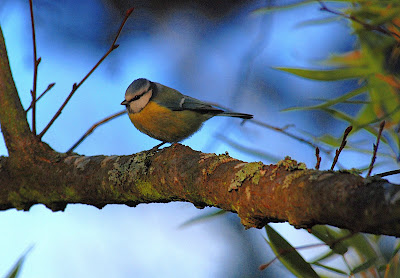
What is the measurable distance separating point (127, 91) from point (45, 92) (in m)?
0.49

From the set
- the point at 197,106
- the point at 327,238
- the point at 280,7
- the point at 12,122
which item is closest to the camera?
the point at 327,238

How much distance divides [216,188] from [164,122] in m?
0.73

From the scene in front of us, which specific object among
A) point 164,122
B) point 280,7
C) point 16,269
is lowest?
point 16,269

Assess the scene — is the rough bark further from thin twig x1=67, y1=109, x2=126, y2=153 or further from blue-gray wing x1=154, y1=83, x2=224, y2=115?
blue-gray wing x1=154, y1=83, x2=224, y2=115

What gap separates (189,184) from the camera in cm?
94

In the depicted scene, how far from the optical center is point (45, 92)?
127 centimetres

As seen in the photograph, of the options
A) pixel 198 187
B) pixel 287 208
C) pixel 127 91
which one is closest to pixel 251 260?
pixel 127 91

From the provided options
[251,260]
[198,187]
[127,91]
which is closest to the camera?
[198,187]

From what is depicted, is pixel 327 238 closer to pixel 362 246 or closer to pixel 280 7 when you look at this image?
pixel 362 246

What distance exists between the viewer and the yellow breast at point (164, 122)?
158 cm

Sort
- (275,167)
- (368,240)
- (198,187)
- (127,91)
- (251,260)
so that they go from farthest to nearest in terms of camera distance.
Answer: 1. (251,260)
2. (127,91)
3. (368,240)
4. (198,187)
5. (275,167)

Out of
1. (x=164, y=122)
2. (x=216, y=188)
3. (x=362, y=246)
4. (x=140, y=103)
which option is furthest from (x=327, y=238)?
(x=140, y=103)

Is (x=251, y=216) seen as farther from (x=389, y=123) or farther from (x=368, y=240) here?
(x=389, y=123)

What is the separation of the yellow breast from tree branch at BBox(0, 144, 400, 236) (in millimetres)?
358
